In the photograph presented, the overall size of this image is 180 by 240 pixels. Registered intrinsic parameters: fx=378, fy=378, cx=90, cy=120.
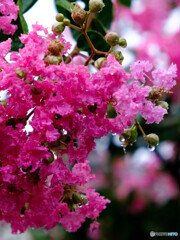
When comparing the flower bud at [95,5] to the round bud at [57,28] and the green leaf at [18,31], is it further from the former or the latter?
the green leaf at [18,31]

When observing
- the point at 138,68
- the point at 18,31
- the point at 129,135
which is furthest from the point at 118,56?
the point at 18,31

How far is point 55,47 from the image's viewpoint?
75cm

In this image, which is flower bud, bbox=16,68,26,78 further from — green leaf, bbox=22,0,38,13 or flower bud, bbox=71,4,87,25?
green leaf, bbox=22,0,38,13

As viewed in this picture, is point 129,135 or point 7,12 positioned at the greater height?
point 7,12

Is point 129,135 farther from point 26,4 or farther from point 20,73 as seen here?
point 26,4

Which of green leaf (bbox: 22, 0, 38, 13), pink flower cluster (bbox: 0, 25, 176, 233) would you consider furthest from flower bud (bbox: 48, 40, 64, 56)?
green leaf (bbox: 22, 0, 38, 13)

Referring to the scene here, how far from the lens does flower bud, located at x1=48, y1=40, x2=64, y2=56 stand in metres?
0.75

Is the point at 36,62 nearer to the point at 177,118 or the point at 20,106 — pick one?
the point at 20,106

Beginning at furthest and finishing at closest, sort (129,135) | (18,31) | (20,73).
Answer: (18,31) < (129,135) < (20,73)

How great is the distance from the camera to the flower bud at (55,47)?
751 mm

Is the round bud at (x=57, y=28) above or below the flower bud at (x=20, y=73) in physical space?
above

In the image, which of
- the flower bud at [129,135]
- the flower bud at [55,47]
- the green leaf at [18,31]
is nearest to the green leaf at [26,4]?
the green leaf at [18,31]

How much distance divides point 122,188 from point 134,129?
107 inches

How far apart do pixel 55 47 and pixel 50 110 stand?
132 millimetres
